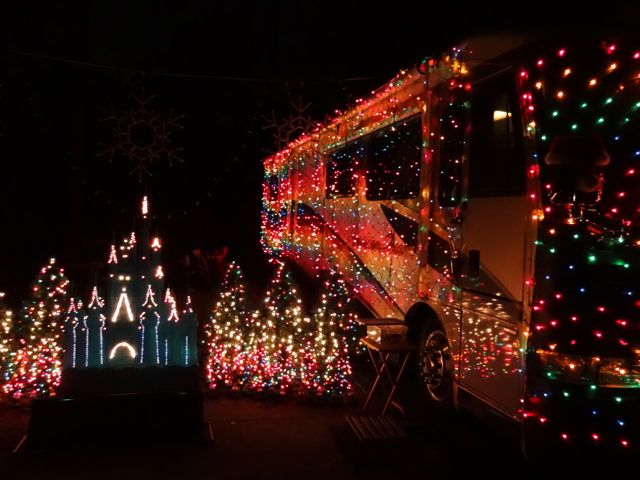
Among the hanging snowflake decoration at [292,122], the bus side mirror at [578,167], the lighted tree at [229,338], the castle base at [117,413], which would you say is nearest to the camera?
the bus side mirror at [578,167]

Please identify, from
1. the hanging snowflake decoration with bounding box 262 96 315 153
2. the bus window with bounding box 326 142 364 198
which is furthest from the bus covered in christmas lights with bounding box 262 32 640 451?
the hanging snowflake decoration with bounding box 262 96 315 153

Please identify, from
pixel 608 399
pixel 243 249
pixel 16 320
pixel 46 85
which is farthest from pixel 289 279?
pixel 243 249

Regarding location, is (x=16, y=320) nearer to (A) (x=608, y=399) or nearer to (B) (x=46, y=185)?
(A) (x=608, y=399)

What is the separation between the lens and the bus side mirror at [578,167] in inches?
149

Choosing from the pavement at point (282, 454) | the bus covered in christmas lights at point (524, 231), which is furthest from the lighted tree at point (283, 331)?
the bus covered in christmas lights at point (524, 231)

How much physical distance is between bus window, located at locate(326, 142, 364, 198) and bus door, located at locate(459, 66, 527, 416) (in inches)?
119

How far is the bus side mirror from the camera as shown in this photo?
378 cm

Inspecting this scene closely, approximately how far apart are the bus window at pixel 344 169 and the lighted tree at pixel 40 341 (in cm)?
381

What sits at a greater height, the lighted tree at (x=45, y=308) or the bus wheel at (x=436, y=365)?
the lighted tree at (x=45, y=308)

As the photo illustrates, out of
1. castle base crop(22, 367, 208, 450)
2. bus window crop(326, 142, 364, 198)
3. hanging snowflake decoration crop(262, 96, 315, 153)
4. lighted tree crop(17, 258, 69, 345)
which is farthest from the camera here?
hanging snowflake decoration crop(262, 96, 315, 153)

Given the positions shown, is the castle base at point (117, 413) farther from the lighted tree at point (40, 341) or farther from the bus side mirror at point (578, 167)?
the bus side mirror at point (578, 167)

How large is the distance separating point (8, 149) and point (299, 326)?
15298 millimetres

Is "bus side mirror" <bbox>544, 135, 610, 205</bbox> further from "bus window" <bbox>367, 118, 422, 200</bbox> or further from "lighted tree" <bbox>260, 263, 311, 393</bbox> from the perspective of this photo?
"lighted tree" <bbox>260, 263, 311, 393</bbox>

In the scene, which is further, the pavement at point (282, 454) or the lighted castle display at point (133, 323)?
the lighted castle display at point (133, 323)
